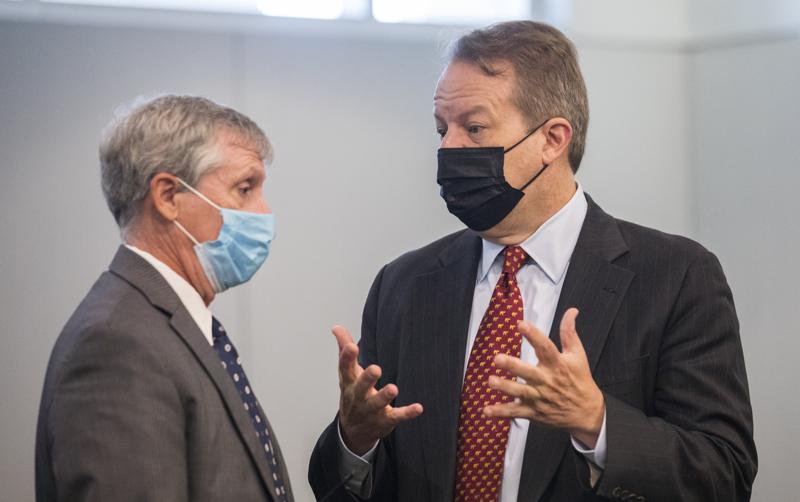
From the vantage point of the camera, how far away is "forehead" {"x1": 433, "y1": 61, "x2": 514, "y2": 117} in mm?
2211

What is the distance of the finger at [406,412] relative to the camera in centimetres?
186

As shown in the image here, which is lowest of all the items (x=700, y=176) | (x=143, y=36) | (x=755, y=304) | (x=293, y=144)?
(x=755, y=304)

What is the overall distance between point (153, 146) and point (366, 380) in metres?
0.58

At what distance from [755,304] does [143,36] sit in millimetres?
2591

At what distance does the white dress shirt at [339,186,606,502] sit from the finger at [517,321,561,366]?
0.37m

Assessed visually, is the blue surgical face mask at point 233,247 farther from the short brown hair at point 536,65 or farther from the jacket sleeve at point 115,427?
the short brown hair at point 536,65

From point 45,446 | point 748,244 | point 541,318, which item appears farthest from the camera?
point 748,244

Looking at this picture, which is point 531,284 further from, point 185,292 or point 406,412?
point 185,292

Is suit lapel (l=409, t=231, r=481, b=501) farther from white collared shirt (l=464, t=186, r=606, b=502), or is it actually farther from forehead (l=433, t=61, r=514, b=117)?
forehead (l=433, t=61, r=514, b=117)

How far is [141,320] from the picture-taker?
160cm

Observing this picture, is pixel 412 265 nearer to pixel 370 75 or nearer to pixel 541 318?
pixel 541 318

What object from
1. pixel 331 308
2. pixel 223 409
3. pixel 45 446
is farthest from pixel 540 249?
pixel 331 308

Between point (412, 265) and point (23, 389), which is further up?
point (412, 265)

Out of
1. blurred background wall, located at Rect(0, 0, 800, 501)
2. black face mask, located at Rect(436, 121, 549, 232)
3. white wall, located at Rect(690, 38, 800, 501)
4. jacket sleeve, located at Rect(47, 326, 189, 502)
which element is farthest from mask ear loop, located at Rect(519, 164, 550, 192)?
white wall, located at Rect(690, 38, 800, 501)
